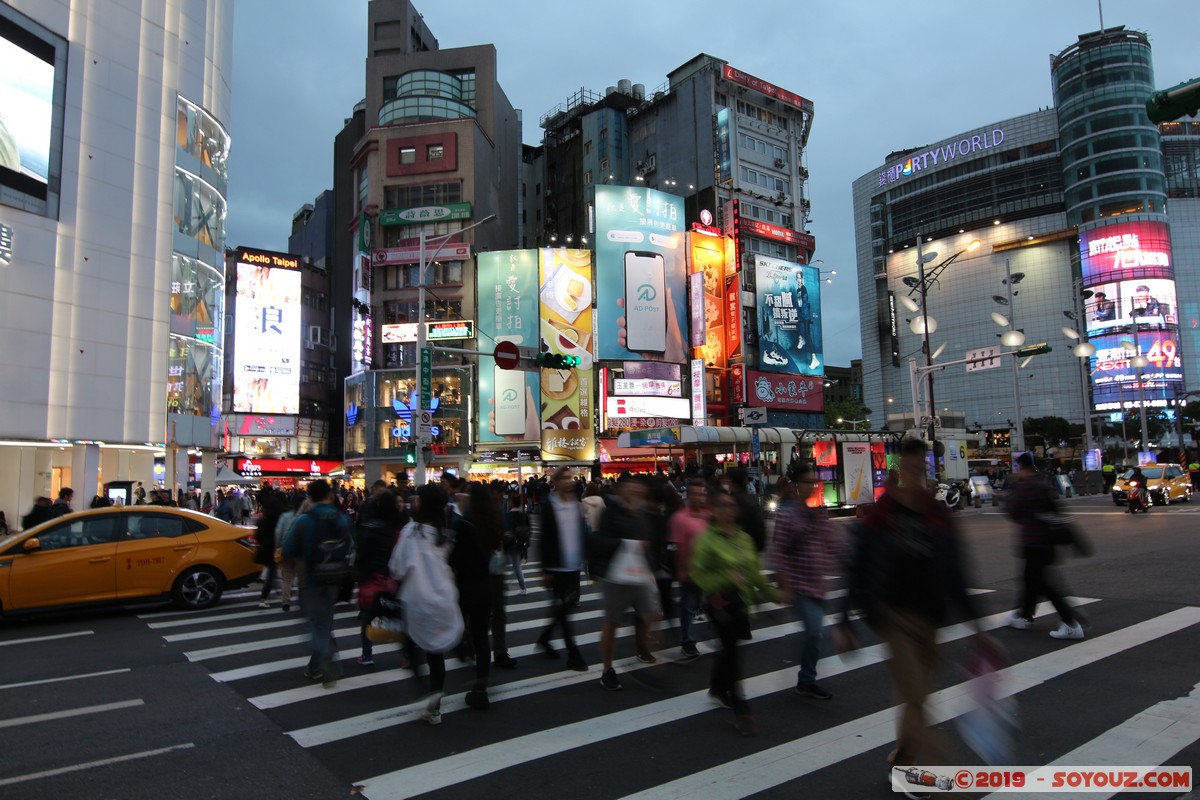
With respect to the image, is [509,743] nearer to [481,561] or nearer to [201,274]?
[481,561]

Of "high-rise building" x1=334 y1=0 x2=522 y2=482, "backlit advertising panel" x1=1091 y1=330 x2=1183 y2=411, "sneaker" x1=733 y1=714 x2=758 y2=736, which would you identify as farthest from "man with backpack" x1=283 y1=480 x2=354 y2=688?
"backlit advertising panel" x1=1091 y1=330 x2=1183 y2=411

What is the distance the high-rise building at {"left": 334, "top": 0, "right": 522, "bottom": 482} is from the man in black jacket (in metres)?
41.5

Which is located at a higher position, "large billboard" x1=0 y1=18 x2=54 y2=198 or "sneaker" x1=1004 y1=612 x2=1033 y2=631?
"large billboard" x1=0 y1=18 x2=54 y2=198

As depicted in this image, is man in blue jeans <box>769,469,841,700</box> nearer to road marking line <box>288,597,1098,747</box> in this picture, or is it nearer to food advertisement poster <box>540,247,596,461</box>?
road marking line <box>288,597,1098,747</box>

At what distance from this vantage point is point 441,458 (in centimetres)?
5003

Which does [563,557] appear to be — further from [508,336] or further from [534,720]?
[508,336]

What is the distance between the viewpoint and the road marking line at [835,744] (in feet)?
14.7

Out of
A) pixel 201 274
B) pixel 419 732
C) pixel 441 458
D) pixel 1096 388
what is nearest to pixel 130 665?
pixel 419 732

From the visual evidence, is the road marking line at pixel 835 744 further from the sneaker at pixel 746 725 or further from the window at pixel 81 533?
the window at pixel 81 533

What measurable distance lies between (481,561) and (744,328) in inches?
2001

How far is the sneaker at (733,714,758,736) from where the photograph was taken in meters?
5.34

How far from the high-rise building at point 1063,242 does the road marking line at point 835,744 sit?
80408 millimetres

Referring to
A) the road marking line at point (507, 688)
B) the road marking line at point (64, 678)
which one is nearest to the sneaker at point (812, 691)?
the road marking line at point (507, 688)

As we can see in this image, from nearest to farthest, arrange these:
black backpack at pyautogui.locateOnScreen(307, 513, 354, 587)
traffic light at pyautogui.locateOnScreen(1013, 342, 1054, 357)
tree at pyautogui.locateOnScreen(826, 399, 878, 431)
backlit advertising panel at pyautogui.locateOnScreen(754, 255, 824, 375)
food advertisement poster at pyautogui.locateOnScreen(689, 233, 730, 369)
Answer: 1. black backpack at pyautogui.locateOnScreen(307, 513, 354, 587)
2. traffic light at pyautogui.locateOnScreen(1013, 342, 1054, 357)
3. food advertisement poster at pyautogui.locateOnScreen(689, 233, 730, 369)
4. backlit advertising panel at pyautogui.locateOnScreen(754, 255, 824, 375)
5. tree at pyautogui.locateOnScreen(826, 399, 878, 431)
